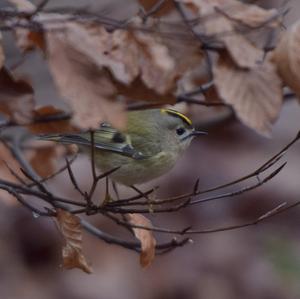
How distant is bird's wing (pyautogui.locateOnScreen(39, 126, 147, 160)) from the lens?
11.4ft

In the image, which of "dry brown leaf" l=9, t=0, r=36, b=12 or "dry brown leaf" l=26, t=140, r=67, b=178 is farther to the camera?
"dry brown leaf" l=26, t=140, r=67, b=178

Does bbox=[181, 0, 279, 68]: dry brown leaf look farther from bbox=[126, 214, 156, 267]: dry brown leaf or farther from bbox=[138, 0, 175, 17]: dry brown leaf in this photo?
bbox=[126, 214, 156, 267]: dry brown leaf

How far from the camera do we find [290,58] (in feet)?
8.77

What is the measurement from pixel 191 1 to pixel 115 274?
153 inches

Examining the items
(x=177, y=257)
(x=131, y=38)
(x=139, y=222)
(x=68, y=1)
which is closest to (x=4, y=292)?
(x=177, y=257)

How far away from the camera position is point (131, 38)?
262 cm

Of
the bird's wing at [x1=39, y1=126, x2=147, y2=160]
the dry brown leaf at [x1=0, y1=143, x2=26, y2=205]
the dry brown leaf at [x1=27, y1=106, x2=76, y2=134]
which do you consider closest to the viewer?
the dry brown leaf at [x1=27, y1=106, x2=76, y2=134]

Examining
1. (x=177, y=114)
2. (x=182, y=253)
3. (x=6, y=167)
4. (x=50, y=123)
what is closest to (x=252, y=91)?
(x=50, y=123)

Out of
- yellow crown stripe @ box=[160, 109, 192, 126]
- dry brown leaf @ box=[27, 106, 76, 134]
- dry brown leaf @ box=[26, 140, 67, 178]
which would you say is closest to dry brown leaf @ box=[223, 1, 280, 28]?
dry brown leaf @ box=[27, 106, 76, 134]

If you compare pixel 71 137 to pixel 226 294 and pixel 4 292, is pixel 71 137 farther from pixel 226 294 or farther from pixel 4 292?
pixel 226 294

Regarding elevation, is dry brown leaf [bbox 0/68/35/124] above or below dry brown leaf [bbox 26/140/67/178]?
above

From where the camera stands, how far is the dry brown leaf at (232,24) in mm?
2607

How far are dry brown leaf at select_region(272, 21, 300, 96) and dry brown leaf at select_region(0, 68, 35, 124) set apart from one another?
27.6 inches

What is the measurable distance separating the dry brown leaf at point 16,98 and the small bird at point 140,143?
0.62 meters
